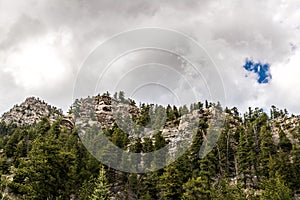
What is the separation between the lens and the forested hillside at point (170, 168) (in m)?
32.8

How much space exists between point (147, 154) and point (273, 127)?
5104 centimetres

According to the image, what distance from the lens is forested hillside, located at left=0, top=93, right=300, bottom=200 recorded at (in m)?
32.8

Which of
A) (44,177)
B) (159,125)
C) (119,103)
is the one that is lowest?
(44,177)

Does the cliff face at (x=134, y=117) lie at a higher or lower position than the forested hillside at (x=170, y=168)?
higher

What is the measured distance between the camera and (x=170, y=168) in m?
40.6

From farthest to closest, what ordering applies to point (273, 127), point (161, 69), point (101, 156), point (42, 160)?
1. point (273, 127)
2. point (101, 156)
3. point (161, 69)
4. point (42, 160)

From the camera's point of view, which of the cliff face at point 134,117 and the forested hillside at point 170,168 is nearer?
the forested hillside at point 170,168

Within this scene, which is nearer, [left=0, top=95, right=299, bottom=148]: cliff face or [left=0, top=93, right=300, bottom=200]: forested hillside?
[left=0, top=93, right=300, bottom=200]: forested hillside

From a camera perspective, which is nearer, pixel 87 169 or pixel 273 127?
pixel 87 169

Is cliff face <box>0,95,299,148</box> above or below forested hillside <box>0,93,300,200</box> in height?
above

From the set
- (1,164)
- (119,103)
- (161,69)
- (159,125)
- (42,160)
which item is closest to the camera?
(42,160)

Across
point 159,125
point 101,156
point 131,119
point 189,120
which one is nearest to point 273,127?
point 189,120

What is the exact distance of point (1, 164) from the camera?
7175cm

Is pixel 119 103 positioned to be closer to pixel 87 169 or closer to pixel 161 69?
pixel 87 169
